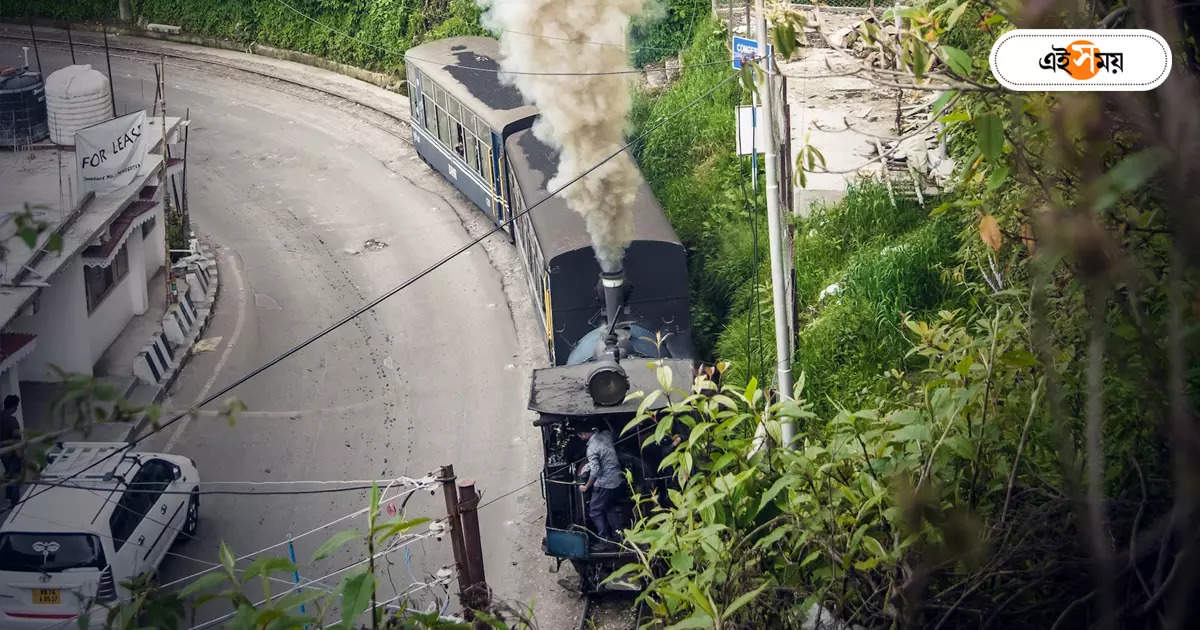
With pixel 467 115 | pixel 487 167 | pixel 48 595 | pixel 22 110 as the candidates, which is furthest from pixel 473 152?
pixel 48 595

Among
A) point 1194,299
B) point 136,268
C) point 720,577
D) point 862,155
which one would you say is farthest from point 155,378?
point 1194,299

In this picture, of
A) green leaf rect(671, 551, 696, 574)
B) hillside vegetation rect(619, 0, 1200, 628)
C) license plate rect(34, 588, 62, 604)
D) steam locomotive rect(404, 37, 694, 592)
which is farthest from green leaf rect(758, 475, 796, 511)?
license plate rect(34, 588, 62, 604)

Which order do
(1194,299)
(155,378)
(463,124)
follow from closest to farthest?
(1194,299)
(155,378)
(463,124)

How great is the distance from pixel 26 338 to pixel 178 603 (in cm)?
1243

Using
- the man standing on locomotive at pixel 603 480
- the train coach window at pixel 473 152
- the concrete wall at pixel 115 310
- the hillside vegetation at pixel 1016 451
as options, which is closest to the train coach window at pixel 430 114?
the train coach window at pixel 473 152

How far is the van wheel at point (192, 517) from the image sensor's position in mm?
13352

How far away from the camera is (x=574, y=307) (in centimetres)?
1397

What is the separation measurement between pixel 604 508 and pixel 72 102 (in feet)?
43.7

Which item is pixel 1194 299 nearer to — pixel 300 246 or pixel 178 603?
pixel 178 603

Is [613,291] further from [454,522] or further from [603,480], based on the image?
[454,522]

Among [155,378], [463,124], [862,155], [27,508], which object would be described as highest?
[463,124]

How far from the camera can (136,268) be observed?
1836cm

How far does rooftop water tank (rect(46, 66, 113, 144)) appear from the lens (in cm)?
1969

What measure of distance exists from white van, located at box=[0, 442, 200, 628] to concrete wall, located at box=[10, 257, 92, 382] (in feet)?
13.9
